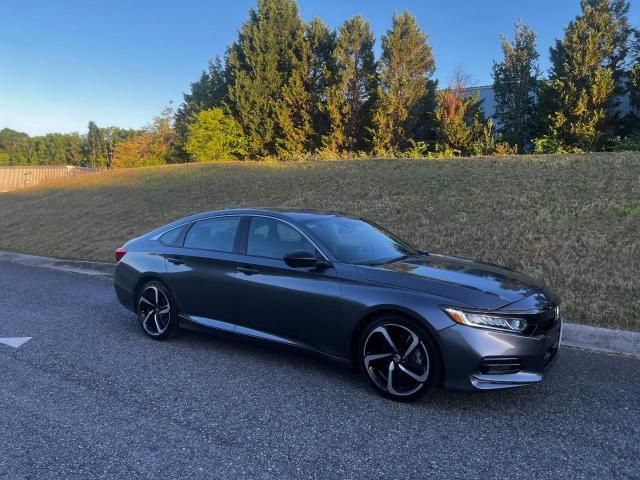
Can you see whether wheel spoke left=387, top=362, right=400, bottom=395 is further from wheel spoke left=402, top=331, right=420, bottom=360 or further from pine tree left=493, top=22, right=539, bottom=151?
pine tree left=493, top=22, right=539, bottom=151

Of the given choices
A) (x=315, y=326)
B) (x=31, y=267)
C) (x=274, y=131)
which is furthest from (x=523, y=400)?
(x=274, y=131)

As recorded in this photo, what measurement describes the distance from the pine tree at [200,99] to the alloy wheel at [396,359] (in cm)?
3074

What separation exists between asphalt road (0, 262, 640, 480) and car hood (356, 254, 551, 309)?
0.82 meters

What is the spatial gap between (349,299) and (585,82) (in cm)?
2105

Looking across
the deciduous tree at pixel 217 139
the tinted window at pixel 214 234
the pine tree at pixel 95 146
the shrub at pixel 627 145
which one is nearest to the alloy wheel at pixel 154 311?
the tinted window at pixel 214 234

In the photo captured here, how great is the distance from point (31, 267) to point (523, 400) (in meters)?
11.1

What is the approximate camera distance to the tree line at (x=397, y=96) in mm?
20844

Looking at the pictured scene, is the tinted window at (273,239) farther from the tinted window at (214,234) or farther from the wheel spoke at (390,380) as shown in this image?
the wheel spoke at (390,380)

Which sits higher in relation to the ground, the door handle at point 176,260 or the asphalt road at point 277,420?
the door handle at point 176,260

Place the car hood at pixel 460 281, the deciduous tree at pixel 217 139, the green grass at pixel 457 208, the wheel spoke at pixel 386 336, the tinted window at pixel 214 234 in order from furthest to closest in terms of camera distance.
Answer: the deciduous tree at pixel 217 139
the green grass at pixel 457 208
the tinted window at pixel 214 234
the wheel spoke at pixel 386 336
the car hood at pixel 460 281

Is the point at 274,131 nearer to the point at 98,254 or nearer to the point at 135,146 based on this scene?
the point at 98,254

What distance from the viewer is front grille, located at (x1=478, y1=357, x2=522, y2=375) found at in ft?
11.6

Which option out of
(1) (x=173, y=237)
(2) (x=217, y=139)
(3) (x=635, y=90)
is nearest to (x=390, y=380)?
(1) (x=173, y=237)

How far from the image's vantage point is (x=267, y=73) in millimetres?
29750
